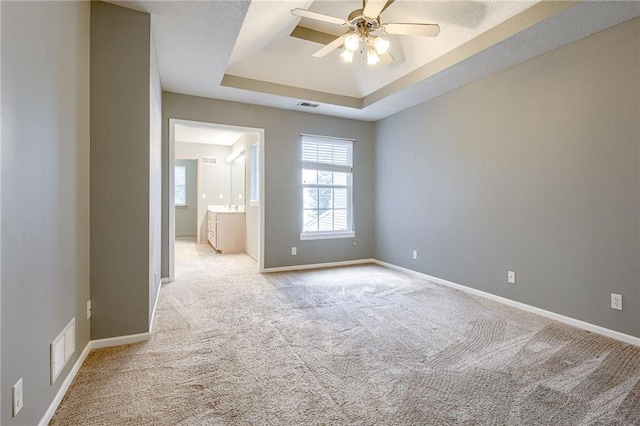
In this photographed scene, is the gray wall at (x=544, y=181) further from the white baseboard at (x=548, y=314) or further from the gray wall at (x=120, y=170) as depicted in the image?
the gray wall at (x=120, y=170)

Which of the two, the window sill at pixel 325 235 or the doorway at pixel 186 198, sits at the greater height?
the doorway at pixel 186 198

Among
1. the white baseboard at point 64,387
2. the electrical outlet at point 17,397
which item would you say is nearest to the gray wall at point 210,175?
the white baseboard at point 64,387

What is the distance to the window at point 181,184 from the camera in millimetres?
9398

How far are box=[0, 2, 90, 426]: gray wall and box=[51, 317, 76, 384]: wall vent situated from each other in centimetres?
5

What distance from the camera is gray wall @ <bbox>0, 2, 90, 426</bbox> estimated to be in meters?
1.23

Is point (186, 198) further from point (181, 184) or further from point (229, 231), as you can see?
point (229, 231)

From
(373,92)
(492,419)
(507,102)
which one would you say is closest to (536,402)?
(492,419)

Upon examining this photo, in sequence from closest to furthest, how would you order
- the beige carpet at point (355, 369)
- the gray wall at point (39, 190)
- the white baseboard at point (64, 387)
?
the gray wall at point (39, 190)
the white baseboard at point (64, 387)
the beige carpet at point (355, 369)

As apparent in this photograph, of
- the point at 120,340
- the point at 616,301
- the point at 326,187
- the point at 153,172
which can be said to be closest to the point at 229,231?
the point at 326,187

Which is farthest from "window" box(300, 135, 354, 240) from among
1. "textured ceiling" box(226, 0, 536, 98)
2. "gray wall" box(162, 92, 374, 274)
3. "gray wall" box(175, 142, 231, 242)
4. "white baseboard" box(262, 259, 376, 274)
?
"gray wall" box(175, 142, 231, 242)

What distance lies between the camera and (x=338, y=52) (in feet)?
13.6

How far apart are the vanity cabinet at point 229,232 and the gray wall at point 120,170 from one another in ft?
13.5

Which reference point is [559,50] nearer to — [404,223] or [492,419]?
[404,223]

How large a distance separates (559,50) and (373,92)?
221cm
